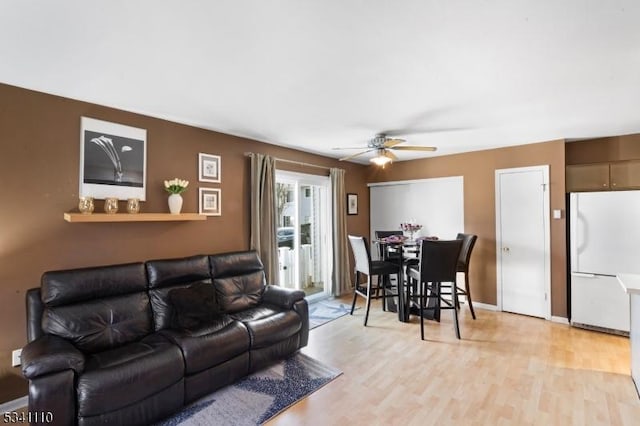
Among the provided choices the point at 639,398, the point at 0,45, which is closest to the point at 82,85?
the point at 0,45

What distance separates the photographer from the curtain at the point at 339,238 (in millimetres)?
5164

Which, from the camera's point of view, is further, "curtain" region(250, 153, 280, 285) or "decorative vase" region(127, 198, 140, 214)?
"curtain" region(250, 153, 280, 285)

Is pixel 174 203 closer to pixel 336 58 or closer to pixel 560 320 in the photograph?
pixel 336 58

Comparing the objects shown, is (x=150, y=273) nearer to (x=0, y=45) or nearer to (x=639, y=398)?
(x=0, y=45)

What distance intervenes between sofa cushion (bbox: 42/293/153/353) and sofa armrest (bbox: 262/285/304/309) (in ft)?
3.77

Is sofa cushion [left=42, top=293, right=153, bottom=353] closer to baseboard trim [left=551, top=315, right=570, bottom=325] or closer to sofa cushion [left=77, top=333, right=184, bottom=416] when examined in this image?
sofa cushion [left=77, top=333, right=184, bottom=416]

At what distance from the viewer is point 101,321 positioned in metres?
2.36

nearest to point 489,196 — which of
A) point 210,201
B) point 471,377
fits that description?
point 471,377

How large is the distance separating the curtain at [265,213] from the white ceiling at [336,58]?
88 cm

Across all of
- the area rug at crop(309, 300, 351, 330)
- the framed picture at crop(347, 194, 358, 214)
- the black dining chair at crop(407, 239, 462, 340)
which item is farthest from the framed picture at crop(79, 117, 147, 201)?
the framed picture at crop(347, 194, 358, 214)

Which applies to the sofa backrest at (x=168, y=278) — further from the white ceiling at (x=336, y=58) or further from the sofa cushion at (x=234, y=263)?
the white ceiling at (x=336, y=58)

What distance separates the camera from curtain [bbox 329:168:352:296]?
516cm

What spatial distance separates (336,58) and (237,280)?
7.88ft

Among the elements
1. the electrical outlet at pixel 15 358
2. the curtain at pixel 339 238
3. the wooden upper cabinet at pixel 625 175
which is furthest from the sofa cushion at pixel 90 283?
the wooden upper cabinet at pixel 625 175
